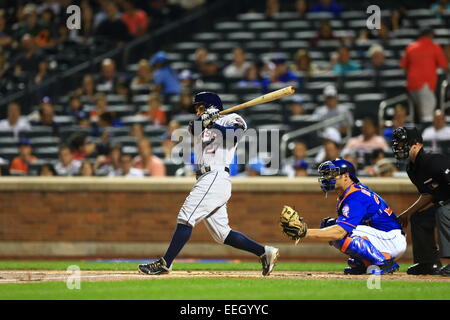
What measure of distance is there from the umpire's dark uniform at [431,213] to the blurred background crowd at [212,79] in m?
4.56

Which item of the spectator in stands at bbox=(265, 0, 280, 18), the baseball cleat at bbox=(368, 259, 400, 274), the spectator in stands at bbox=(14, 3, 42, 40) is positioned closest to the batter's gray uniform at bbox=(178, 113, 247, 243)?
the baseball cleat at bbox=(368, 259, 400, 274)

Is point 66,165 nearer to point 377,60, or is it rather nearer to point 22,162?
point 22,162

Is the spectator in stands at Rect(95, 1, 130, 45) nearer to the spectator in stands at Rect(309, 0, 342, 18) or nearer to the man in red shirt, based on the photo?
the spectator in stands at Rect(309, 0, 342, 18)

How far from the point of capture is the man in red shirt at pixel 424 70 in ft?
54.6

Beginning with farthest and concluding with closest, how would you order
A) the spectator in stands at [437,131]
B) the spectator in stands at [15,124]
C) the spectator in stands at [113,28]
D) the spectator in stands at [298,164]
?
Result: 1. the spectator in stands at [113,28]
2. the spectator in stands at [15,124]
3. the spectator in stands at [437,131]
4. the spectator in stands at [298,164]

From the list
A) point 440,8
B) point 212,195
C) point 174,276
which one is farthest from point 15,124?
point 212,195

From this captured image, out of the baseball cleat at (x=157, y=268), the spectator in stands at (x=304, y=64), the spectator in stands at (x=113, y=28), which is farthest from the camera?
the spectator in stands at (x=113, y=28)

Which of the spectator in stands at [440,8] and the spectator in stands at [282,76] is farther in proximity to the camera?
the spectator in stands at [440,8]

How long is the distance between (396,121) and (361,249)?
21.1ft

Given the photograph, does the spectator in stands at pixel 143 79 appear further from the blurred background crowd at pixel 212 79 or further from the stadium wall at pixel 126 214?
the stadium wall at pixel 126 214

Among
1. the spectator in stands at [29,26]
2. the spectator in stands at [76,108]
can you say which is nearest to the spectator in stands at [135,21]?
the spectator in stands at [29,26]

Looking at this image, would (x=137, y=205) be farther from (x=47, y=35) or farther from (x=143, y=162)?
(x=47, y=35)

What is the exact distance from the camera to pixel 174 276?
10.3 meters
